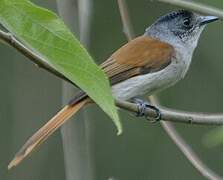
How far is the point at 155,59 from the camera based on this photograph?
5.06 m

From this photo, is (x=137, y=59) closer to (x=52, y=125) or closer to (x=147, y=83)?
(x=147, y=83)

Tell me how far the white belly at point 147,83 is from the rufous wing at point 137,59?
0.04 m

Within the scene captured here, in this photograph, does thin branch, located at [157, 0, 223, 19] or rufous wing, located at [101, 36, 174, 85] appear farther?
rufous wing, located at [101, 36, 174, 85]

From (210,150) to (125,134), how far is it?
1.15 meters

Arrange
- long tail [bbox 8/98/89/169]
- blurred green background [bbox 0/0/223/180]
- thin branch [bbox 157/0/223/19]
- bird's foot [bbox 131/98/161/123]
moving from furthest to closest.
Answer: blurred green background [bbox 0/0/223/180]
bird's foot [bbox 131/98/161/123]
long tail [bbox 8/98/89/169]
thin branch [bbox 157/0/223/19]

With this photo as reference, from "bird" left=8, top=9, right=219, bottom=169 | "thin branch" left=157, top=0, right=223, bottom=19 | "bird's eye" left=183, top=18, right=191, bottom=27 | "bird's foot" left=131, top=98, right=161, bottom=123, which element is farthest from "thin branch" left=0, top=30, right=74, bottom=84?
"bird's eye" left=183, top=18, right=191, bottom=27

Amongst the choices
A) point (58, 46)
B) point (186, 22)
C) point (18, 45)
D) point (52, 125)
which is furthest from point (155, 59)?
point (58, 46)

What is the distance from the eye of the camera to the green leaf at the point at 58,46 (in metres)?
1.47

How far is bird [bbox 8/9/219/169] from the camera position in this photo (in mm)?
4719

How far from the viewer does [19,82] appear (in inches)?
325

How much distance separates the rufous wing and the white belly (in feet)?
0.14

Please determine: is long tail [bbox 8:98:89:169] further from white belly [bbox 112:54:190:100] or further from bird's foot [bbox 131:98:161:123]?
white belly [bbox 112:54:190:100]

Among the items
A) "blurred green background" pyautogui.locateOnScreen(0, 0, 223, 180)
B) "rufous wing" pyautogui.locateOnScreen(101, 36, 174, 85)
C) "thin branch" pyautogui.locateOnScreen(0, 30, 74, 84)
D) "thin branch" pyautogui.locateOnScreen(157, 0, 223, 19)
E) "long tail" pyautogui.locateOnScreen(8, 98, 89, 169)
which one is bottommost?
"blurred green background" pyautogui.locateOnScreen(0, 0, 223, 180)

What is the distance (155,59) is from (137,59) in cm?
14
